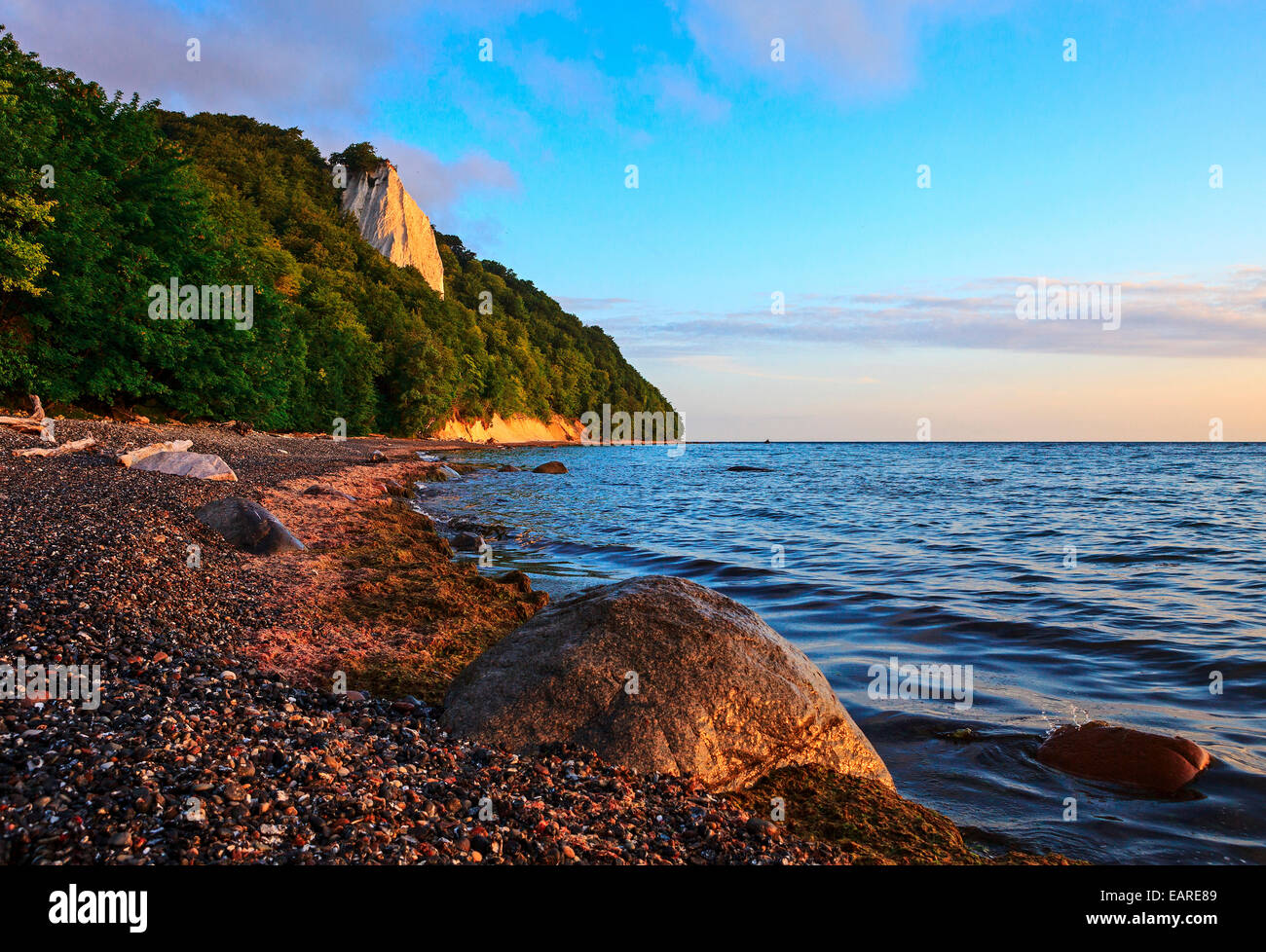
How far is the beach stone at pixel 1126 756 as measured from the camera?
608 centimetres

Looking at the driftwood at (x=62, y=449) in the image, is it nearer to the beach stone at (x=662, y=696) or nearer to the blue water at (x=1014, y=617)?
the blue water at (x=1014, y=617)

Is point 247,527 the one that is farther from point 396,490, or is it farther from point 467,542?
point 396,490

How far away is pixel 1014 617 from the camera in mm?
11641

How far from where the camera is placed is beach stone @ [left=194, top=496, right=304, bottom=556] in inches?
443

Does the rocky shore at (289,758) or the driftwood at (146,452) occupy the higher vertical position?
the driftwood at (146,452)

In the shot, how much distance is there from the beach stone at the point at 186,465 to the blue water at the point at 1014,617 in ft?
22.7

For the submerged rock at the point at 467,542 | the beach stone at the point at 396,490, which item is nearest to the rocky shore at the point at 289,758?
the submerged rock at the point at 467,542

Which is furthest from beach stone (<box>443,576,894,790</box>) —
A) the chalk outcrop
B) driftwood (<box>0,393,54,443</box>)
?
the chalk outcrop

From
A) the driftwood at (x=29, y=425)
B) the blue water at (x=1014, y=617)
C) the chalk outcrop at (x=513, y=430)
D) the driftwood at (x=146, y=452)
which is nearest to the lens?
the blue water at (x=1014, y=617)

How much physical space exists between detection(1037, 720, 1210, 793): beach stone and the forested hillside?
30.7 m

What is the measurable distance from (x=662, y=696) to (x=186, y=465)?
1534cm

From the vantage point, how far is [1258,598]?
12664 mm

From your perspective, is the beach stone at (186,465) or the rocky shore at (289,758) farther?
the beach stone at (186,465)

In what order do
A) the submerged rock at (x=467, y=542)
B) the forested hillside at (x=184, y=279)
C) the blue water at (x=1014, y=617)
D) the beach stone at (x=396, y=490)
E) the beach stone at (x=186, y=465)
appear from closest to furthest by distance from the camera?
the blue water at (x=1014, y=617) < the beach stone at (x=186, y=465) < the submerged rock at (x=467, y=542) < the beach stone at (x=396, y=490) < the forested hillside at (x=184, y=279)
